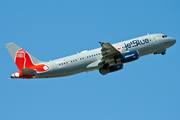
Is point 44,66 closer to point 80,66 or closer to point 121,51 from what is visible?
point 80,66

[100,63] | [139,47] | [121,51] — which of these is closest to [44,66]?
[100,63]

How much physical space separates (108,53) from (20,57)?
57.1 ft

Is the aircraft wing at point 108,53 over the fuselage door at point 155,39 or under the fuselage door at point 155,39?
under

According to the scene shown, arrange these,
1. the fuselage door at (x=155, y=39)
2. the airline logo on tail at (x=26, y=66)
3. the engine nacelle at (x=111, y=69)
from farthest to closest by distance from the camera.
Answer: the fuselage door at (x=155, y=39)
the engine nacelle at (x=111, y=69)
the airline logo on tail at (x=26, y=66)

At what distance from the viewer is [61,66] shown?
5838 centimetres

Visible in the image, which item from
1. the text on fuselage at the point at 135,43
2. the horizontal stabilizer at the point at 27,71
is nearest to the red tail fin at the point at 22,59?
the horizontal stabilizer at the point at 27,71

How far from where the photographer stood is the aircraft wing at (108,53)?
5734 centimetres

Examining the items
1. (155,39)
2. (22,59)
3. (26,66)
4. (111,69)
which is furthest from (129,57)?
(22,59)

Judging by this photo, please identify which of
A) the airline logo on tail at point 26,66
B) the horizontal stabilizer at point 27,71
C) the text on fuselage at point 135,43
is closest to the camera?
the horizontal stabilizer at point 27,71

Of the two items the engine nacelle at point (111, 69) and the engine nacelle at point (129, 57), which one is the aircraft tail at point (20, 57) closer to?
the engine nacelle at point (111, 69)

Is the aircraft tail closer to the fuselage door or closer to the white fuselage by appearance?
the white fuselage

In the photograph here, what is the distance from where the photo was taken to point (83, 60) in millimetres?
59219

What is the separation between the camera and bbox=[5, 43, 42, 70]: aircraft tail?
5825 centimetres

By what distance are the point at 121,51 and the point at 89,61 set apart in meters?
7.02
